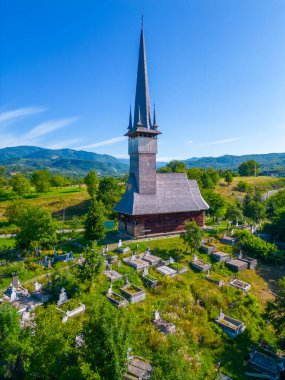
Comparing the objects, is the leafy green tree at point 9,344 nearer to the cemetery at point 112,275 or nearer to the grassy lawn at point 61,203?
the cemetery at point 112,275

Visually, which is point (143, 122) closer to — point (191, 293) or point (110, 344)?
point (191, 293)

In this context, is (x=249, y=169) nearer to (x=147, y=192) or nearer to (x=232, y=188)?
(x=232, y=188)

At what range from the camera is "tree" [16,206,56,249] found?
90.2 feet

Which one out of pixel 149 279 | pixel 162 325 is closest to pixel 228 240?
pixel 149 279

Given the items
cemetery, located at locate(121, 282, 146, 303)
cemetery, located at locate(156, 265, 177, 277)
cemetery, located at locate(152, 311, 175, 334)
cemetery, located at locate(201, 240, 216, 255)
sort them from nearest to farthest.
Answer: cemetery, located at locate(152, 311, 175, 334) → cemetery, located at locate(121, 282, 146, 303) → cemetery, located at locate(156, 265, 177, 277) → cemetery, located at locate(201, 240, 216, 255)

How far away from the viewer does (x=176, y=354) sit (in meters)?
12.2

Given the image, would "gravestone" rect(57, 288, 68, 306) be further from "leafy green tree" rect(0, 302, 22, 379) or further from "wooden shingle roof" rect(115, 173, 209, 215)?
"wooden shingle roof" rect(115, 173, 209, 215)

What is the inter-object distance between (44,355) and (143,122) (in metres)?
30.2

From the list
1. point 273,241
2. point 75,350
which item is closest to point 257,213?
point 273,241

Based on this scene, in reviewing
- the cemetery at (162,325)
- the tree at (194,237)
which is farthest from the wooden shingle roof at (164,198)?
the cemetery at (162,325)

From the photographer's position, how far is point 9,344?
12.7 metres

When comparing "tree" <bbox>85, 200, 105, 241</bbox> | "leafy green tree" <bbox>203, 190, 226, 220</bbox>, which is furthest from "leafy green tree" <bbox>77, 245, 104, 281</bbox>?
"leafy green tree" <bbox>203, 190, 226, 220</bbox>

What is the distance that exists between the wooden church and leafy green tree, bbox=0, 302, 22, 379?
65.7 feet

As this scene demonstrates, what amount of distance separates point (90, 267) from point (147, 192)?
1609cm
